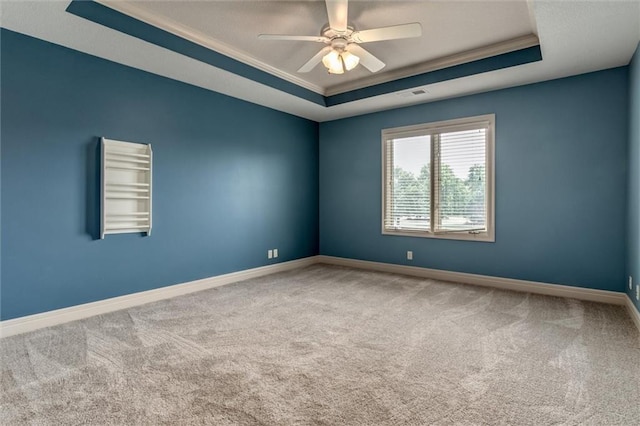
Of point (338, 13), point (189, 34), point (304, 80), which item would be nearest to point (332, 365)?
point (338, 13)

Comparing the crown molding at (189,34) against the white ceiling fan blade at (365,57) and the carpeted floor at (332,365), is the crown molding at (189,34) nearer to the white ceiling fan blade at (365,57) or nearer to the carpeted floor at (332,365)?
the white ceiling fan blade at (365,57)

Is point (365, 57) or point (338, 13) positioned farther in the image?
point (365, 57)

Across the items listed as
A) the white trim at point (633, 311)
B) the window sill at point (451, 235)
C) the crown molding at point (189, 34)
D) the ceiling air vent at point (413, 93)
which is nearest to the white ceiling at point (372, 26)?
the crown molding at point (189, 34)

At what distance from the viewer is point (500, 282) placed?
4.52m

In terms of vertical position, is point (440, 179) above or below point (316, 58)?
below

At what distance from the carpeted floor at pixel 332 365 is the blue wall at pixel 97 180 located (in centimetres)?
53

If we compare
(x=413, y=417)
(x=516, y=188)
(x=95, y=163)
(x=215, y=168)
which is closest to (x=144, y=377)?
(x=413, y=417)

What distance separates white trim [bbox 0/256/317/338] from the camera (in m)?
2.99

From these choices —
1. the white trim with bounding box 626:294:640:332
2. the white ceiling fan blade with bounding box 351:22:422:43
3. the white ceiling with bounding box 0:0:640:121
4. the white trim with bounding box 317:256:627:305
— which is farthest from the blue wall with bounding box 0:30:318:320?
the white trim with bounding box 626:294:640:332

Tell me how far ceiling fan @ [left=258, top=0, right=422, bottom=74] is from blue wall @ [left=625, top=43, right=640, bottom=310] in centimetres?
220

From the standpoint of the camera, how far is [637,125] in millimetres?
3129

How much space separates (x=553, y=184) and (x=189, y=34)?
4.48 m

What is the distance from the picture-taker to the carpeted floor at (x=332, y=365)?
1847mm

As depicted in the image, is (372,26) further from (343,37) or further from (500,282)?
(500,282)
